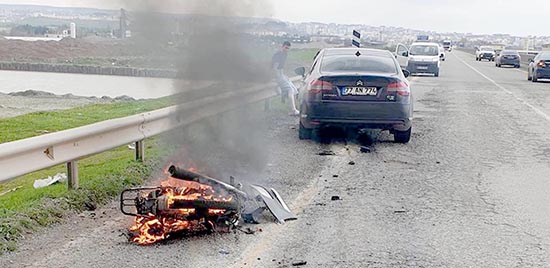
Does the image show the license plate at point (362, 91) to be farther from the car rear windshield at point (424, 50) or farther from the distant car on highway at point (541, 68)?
the car rear windshield at point (424, 50)

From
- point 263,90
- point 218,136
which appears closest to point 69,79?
point 263,90

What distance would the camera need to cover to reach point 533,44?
110250mm

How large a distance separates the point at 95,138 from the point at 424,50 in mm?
31199

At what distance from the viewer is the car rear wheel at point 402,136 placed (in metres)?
11.0

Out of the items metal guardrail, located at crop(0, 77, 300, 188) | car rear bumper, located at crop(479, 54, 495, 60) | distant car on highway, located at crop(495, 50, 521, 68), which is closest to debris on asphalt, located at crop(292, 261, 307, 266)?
metal guardrail, located at crop(0, 77, 300, 188)

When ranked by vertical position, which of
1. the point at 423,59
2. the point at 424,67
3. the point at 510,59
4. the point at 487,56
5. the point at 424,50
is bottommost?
the point at 487,56

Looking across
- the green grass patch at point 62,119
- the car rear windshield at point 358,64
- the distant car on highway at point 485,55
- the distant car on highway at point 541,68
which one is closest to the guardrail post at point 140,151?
the green grass patch at point 62,119

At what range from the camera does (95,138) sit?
23.2ft

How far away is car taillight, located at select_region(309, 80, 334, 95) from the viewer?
35.1 ft

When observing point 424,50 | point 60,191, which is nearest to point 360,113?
point 60,191

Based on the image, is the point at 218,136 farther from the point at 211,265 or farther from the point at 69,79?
the point at 69,79

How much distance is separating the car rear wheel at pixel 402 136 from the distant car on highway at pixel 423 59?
2465 centimetres

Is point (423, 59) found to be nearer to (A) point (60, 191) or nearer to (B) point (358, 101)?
(B) point (358, 101)

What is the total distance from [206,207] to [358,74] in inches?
215
